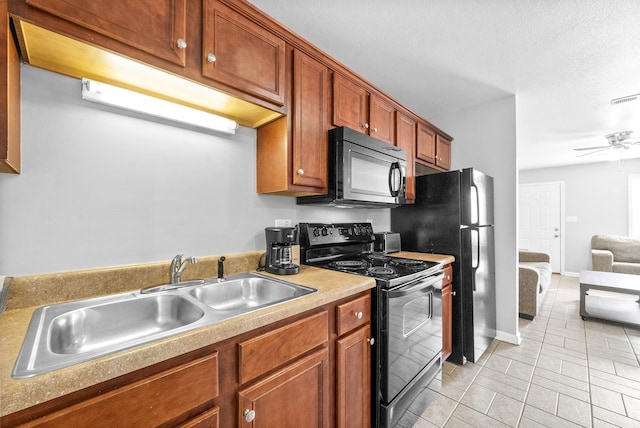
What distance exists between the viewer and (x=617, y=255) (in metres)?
4.77

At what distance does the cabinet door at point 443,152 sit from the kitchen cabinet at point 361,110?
3.01 ft

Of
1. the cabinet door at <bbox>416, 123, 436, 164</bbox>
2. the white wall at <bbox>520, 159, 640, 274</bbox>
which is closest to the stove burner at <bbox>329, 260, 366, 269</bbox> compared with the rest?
the cabinet door at <bbox>416, 123, 436, 164</bbox>

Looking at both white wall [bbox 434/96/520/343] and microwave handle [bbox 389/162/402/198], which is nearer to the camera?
microwave handle [bbox 389/162/402/198]

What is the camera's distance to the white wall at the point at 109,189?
1.05 m

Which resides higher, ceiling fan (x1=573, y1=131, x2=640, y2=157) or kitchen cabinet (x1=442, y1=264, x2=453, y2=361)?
ceiling fan (x1=573, y1=131, x2=640, y2=157)

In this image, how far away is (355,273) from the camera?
163 centimetres

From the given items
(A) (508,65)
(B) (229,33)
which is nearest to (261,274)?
(B) (229,33)

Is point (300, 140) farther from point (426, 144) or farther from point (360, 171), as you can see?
point (426, 144)

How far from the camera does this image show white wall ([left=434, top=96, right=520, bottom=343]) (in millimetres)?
2703

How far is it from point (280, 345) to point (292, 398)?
229 millimetres

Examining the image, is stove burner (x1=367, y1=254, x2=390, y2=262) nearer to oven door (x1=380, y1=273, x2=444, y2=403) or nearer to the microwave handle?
oven door (x1=380, y1=273, x2=444, y2=403)

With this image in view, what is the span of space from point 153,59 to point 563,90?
3.39 m

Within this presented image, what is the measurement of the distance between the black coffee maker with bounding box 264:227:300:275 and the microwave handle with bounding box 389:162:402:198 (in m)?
0.92

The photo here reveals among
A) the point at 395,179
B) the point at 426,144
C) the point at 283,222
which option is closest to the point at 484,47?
the point at 426,144
